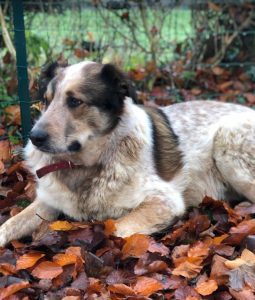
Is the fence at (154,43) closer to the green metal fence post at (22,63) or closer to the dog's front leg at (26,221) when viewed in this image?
the green metal fence post at (22,63)

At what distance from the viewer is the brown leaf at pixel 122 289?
340 centimetres

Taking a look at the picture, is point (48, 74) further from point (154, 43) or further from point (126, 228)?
point (154, 43)

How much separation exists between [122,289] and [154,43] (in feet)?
19.2

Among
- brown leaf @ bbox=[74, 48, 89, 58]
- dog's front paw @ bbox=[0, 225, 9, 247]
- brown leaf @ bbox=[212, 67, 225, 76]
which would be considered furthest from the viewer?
brown leaf @ bbox=[212, 67, 225, 76]

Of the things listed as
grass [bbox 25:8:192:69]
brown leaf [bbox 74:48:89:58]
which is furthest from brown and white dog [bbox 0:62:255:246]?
grass [bbox 25:8:192:69]

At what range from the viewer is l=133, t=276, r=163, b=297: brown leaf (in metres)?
3.44

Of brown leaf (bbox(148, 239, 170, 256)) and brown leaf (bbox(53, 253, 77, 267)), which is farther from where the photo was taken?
brown leaf (bbox(148, 239, 170, 256))

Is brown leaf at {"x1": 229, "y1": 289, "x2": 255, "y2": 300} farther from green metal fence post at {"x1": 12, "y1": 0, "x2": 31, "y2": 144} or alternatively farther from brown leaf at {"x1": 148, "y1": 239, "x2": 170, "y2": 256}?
green metal fence post at {"x1": 12, "y1": 0, "x2": 31, "y2": 144}

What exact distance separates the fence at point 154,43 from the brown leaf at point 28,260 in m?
3.95

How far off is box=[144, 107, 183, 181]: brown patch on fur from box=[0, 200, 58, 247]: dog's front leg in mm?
941

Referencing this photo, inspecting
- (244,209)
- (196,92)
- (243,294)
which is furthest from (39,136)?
(196,92)

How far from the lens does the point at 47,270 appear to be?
12.0 ft

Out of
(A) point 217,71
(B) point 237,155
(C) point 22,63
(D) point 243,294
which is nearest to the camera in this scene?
(D) point 243,294

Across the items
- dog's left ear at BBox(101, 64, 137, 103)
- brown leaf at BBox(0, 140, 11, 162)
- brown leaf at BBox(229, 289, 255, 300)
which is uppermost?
dog's left ear at BBox(101, 64, 137, 103)
